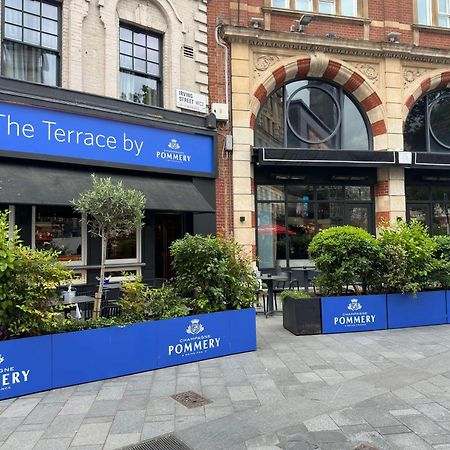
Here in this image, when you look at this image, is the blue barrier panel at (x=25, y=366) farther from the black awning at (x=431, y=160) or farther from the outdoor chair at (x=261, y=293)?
the black awning at (x=431, y=160)

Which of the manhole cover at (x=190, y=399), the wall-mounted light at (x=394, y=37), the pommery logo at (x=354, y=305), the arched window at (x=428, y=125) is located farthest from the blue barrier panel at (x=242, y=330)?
the wall-mounted light at (x=394, y=37)

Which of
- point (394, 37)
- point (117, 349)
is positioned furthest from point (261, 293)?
point (394, 37)

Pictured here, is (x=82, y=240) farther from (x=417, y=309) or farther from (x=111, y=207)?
(x=417, y=309)

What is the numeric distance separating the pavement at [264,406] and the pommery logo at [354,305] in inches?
54.3

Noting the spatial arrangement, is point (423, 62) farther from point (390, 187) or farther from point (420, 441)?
point (420, 441)

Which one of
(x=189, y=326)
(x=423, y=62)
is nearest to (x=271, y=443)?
(x=189, y=326)

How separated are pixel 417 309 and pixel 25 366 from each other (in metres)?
6.93

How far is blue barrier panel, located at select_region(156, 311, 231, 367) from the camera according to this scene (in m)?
5.73

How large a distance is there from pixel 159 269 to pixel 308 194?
5.27 metres

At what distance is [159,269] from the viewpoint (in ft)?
36.4

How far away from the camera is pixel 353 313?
7.64 metres

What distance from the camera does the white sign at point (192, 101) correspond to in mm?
10586

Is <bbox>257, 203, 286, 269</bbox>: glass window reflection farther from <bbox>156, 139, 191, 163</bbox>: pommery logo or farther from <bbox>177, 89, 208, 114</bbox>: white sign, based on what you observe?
<bbox>177, 89, 208, 114</bbox>: white sign

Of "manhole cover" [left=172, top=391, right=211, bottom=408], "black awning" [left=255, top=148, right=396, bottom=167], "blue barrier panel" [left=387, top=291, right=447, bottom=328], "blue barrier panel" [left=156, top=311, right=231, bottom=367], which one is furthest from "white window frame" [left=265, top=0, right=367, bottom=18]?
"manhole cover" [left=172, top=391, right=211, bottom=408]
